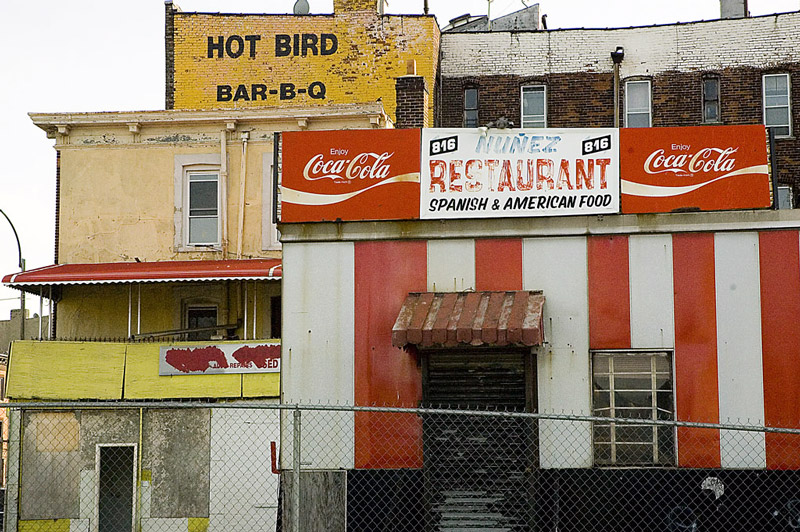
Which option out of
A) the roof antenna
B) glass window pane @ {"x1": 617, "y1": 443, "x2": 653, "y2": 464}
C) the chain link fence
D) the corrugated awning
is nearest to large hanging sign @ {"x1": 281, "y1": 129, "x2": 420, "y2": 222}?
the corrugated awning

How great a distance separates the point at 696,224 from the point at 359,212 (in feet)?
13.4

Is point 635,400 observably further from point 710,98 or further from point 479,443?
point 710,98

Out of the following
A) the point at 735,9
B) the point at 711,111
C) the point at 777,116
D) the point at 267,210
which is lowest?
the point at 267,210

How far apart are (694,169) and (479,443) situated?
4169 millimetres

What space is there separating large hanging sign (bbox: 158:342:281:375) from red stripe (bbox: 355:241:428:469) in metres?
10.8

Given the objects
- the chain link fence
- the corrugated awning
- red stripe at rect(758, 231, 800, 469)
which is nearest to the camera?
the corrugated awning

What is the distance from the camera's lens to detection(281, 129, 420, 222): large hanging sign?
13742 millimetres

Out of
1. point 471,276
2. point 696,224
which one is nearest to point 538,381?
point 471,276

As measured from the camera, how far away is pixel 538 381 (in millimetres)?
13273

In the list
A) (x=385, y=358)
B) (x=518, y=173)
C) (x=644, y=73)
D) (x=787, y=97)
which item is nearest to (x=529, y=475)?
(x=385, y=358)

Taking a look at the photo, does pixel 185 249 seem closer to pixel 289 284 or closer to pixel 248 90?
pixel 248 90

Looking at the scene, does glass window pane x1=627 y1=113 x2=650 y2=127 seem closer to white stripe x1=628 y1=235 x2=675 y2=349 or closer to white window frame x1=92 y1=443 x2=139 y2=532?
white window frame x1=92 y1=443 x2=139 y2=532

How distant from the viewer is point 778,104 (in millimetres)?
30203

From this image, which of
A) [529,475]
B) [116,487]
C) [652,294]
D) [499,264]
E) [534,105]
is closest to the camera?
[529,475]
